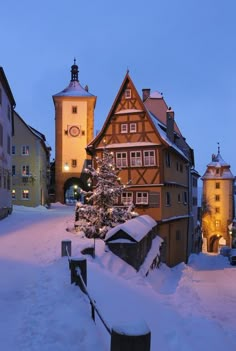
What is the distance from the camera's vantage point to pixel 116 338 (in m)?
4.84

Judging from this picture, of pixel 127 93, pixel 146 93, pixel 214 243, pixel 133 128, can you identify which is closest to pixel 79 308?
pixel 133 128

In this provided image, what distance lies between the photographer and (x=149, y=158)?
97.2ft

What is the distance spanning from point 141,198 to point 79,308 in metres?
21.2

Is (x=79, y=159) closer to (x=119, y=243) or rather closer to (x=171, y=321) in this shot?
(x=119, y=243)

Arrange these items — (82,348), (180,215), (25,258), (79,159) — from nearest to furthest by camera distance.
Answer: (82,348) → (25,258) → (180,215) → (79,159)

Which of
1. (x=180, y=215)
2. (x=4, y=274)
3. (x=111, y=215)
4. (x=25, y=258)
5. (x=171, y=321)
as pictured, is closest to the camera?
(x=171, y=321)

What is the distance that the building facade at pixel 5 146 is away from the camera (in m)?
30.3

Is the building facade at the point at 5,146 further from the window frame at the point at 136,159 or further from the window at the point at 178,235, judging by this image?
the window at the point at 178,235

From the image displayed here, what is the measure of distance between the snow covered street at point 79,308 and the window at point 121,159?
11.6 metres

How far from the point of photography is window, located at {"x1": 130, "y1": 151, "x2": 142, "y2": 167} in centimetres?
2997

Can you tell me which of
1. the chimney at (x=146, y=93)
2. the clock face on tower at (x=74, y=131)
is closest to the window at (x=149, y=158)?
the chimney at (x=146, y=93)

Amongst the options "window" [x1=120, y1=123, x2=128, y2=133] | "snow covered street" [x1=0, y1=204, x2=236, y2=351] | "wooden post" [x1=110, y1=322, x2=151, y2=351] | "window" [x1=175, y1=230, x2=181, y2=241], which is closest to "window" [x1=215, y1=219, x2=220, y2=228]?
"window" [x1=175, y1=230, x2=181, y2=241]

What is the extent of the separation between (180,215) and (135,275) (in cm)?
1934

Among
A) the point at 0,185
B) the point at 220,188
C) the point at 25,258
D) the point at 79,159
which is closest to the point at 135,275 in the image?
the point at 25,258
